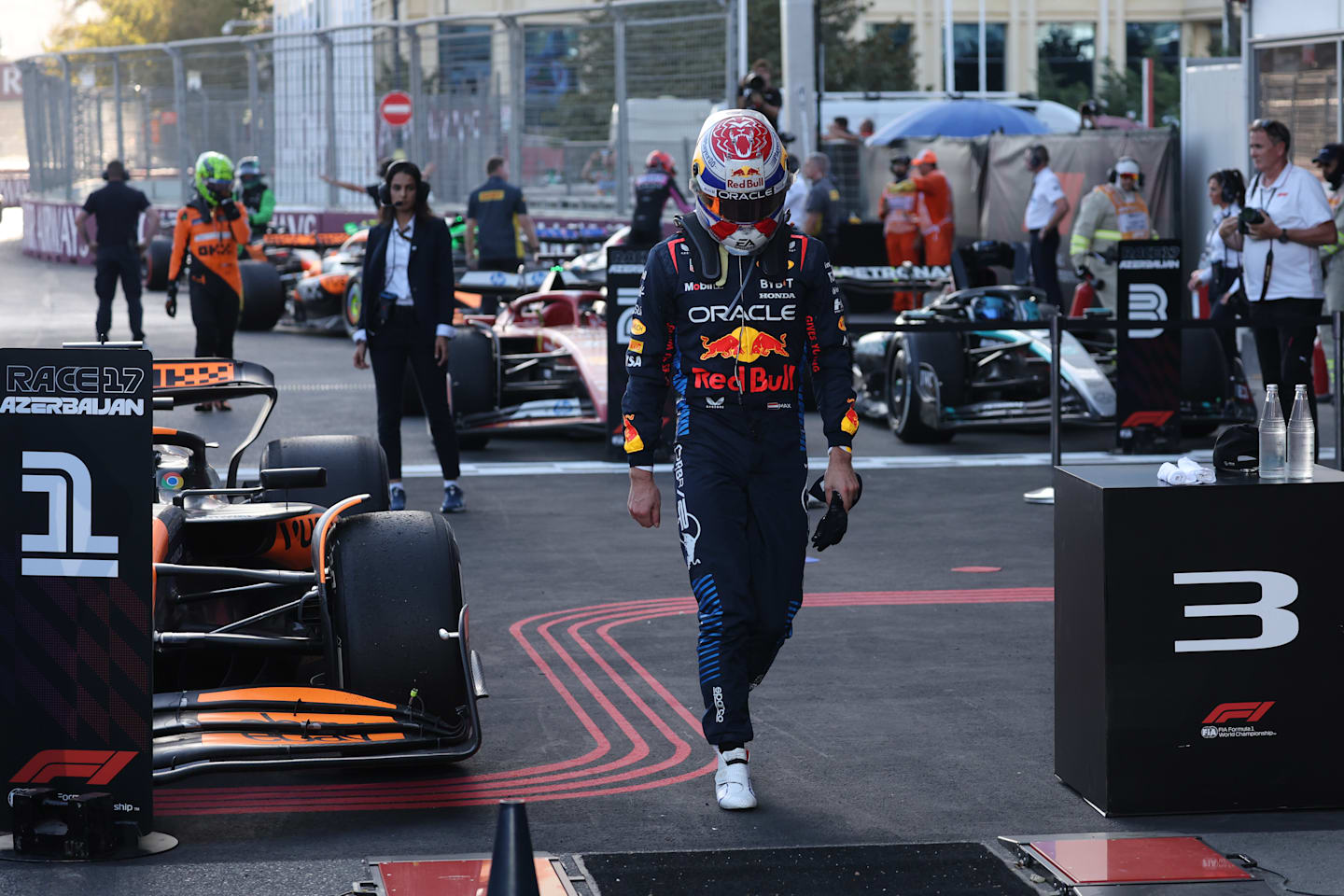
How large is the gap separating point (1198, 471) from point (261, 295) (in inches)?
598

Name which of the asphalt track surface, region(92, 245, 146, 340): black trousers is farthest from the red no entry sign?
the asphalt track surface

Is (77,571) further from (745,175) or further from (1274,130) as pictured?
(1274,130)

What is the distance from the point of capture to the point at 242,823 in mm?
4574

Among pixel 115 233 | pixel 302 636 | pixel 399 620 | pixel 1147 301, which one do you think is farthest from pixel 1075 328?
pixel 115 233

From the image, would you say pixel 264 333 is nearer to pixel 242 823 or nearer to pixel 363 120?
pixel 363 120

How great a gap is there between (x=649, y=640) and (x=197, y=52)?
25516 millimetres

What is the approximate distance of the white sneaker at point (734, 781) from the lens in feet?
15.4

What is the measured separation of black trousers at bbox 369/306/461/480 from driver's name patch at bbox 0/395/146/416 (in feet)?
16.5

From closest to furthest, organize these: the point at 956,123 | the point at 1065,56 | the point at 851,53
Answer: the point at 956,123 < the point at 851,53 < the point at 1065,56

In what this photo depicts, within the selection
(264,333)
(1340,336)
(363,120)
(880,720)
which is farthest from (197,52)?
(880,720)

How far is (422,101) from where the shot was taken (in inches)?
998

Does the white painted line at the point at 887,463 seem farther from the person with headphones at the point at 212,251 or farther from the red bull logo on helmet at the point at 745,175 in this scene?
the red bull logo on helmet at the point at 745,175

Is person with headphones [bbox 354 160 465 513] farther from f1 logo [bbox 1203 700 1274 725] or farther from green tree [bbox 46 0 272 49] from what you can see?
green tree [bbox 46 0 272 49]

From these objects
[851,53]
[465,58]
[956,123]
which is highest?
[851,53]
